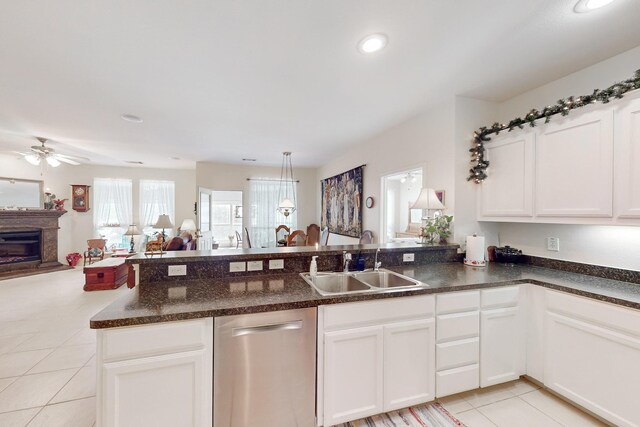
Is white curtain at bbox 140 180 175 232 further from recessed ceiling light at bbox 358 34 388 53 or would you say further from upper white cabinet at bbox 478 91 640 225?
upper white cabinet at bbox 478 91 640 225

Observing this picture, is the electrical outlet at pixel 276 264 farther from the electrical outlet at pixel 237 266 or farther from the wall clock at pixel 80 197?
the wall clock at pixel 80 197

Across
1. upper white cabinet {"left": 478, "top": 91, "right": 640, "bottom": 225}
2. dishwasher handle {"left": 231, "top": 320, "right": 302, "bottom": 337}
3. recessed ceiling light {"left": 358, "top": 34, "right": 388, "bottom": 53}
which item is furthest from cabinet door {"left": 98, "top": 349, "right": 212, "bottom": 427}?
upper white cabinet {"left": 478, "top": 91, "right": 640, "bottom": 225}

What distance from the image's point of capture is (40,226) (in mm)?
5430

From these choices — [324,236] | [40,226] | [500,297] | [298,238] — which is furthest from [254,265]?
[40,226]

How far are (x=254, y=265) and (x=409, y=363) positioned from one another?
131 cm

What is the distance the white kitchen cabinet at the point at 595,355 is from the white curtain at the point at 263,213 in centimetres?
545

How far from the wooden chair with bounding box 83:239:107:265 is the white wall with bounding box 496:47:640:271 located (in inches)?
323

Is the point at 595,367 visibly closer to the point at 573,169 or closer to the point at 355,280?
the point at 573,169

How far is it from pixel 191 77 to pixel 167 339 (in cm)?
211

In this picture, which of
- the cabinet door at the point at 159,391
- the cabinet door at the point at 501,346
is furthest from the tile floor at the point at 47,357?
the cabinet door at the point at 501,346

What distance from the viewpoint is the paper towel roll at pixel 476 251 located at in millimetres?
2375

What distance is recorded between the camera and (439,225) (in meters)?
2.57

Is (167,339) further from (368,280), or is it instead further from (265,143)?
(265,143)

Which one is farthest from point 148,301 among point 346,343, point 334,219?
point 334,219
